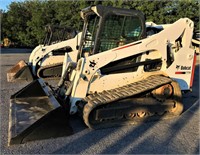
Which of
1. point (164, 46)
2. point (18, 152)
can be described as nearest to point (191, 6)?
point (164, 46)

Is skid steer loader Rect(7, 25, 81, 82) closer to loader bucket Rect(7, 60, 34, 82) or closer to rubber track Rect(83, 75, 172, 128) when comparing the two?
loader bucket Rect(7, 60, 34, 82)

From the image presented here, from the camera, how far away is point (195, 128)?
4.32 meters

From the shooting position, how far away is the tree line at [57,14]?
2044 cm

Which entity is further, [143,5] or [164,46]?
[143,5]

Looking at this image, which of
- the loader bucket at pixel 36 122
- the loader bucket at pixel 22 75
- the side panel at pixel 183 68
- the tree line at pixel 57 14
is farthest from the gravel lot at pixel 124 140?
the tree line at pixel 57 14

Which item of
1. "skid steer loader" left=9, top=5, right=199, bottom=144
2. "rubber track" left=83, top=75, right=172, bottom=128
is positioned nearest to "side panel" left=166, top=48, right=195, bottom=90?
"skid steer loader" left=9, top=5, right=199, bottom=144

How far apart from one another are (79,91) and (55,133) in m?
0.90

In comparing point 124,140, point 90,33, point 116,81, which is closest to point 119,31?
point 90,33

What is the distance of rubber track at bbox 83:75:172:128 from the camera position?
3977 mm

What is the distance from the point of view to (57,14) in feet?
84.3

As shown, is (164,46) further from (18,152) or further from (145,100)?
(18,152)

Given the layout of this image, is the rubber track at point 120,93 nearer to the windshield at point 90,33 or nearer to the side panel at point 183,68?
the side panel at point 183,68

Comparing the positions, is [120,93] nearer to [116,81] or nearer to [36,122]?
[116,81]

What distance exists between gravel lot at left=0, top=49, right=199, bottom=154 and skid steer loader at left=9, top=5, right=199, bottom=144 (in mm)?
175
